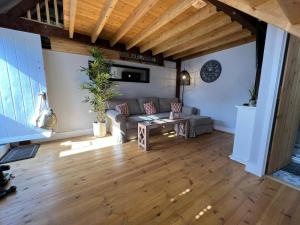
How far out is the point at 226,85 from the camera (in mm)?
4035

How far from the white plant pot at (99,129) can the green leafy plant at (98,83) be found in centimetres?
13

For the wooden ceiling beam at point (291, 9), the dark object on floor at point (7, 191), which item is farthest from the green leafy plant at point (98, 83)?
the wooden ceiling beam at point (291, 9)

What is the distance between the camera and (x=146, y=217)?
1.36 metres

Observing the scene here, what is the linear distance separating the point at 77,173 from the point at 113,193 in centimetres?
70

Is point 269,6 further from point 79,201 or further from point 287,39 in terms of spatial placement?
point 79,201

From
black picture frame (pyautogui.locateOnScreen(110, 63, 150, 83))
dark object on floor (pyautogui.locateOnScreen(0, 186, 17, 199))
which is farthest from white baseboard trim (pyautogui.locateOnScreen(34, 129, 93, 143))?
dark object on floor (pyautogui.locateOnScreen(0, 186, 17, 199))

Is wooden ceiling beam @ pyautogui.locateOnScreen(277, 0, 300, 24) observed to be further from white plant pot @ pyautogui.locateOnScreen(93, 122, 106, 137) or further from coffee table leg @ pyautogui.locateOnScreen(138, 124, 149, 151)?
white plant pot @ pyautogui.locateOnScreen(93, 122, 106, 137)

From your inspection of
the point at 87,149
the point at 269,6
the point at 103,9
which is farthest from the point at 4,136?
the point at 269,6

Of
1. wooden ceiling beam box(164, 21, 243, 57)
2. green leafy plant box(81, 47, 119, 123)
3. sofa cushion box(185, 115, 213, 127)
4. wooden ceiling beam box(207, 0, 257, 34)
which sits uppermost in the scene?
wooden ceiling beam box(164, 21, 243, 57)

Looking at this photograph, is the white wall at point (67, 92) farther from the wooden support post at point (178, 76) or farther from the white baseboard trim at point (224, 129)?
the white baseboard trim at point (224, 129)

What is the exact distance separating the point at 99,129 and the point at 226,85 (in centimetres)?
356

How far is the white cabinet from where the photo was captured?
2264 mm

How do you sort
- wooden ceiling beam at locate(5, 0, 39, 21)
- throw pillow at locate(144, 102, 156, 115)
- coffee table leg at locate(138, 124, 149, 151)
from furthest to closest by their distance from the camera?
throw pillow at locate(144, 102, 156, 115), coffee table leg at locate(138, 124, 149, 151), wooden ceiling beam at locate(5, 0, 39, 21)

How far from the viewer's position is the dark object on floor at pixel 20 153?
239cm
